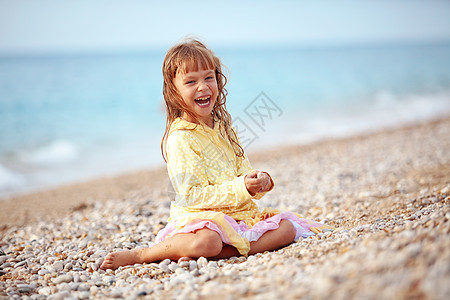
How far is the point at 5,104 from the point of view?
53.9 ft

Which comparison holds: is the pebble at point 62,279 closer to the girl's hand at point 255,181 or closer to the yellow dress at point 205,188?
the yellow dress at point 205,188

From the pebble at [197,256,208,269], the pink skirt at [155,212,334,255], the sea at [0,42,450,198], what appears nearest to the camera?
the pebble at [197,256,208,269]

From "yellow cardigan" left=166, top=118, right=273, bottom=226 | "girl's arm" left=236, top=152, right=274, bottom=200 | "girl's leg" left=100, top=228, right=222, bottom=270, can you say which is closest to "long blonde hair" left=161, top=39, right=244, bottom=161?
"yellow cardigan" left=166, top=118, right=273, bottom=226

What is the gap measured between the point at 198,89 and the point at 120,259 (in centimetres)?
139

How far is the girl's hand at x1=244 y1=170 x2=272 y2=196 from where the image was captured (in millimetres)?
2842

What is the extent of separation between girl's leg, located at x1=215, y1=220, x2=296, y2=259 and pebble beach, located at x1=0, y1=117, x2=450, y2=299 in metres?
0.07

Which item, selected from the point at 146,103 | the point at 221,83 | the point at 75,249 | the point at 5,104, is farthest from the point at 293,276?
the point at 5,104

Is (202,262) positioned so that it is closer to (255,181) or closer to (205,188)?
(205,188)

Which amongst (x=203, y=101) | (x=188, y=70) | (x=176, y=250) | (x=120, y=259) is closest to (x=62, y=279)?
(x=120, y=259)

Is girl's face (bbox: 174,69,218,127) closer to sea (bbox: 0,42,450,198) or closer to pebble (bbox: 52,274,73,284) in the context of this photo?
sea (bbox: 0,42,450,198)

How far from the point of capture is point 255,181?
2838mm

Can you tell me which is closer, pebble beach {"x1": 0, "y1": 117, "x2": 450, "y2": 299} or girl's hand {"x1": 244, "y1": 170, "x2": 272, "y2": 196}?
pebble beach {"x1": 0, "y1": 117, "x2": 450, "y2": 299}

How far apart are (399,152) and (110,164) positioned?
6304mm

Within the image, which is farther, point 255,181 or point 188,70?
point 188,70
